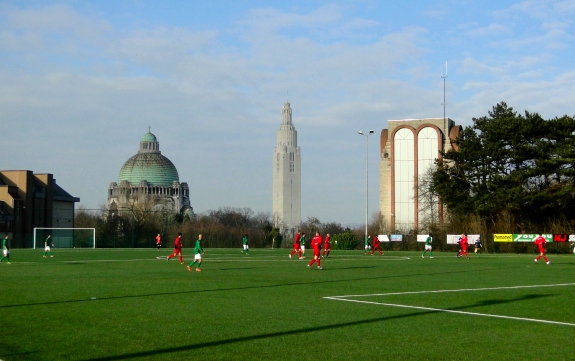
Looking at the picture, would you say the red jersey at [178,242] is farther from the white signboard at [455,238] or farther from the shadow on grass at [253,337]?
the white signboard at [455,238]

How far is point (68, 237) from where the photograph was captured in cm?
8812

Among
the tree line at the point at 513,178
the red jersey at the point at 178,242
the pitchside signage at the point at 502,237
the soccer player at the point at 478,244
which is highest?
the tree line at the point at 513,178

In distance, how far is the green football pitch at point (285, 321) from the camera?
1023 cm

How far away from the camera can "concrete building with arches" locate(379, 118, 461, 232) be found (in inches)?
3809

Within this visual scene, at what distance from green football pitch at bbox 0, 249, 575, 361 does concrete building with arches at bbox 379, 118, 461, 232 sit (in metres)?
75.5

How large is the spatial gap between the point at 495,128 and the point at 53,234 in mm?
54670

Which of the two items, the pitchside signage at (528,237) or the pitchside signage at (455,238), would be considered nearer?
the pitchside signage at (528,237)

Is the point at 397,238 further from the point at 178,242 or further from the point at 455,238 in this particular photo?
the point at 178,242

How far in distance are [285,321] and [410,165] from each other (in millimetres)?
86930

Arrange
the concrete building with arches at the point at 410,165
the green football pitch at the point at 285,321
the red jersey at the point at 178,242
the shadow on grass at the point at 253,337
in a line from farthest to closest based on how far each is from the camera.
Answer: the concrete building with arches at the point at 410,165 < the red jersey at the point at 178,242 < the green football pitch at the point at 285,321 < the shadow on grass at the point at 253,337

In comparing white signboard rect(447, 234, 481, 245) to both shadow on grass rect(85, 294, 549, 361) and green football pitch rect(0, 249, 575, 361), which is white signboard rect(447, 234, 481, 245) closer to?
green football pitch rect(0, 249, 575, 361)

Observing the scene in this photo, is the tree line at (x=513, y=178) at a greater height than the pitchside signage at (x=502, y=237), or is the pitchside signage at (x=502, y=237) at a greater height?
the tree line at (x=513, y=178)

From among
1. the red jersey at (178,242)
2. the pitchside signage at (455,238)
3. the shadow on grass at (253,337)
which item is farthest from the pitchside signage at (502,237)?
the shadow on grass at (253,337)

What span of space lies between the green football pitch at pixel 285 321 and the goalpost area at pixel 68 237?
66960mm
